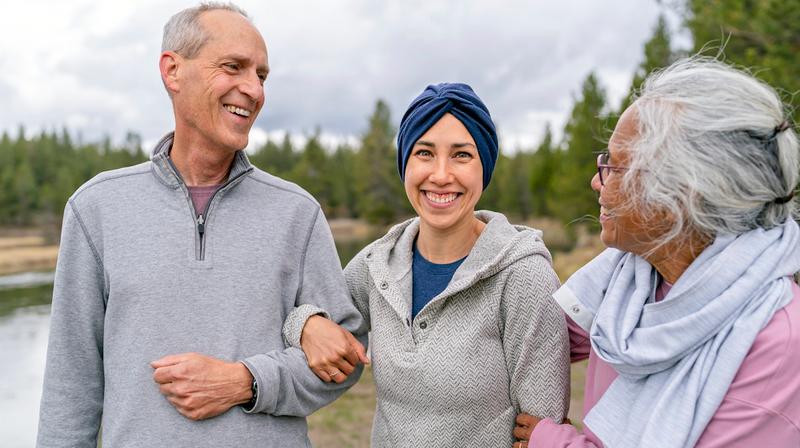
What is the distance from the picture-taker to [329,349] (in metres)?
2.43

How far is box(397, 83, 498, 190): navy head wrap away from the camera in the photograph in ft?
8.16

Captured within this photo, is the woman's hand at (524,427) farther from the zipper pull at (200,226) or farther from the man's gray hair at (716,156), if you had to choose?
the zipper pull at (200,226)

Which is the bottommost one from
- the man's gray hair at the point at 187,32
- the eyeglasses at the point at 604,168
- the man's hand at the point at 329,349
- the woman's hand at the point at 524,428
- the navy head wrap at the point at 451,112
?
the woman's hand at the point at 524,428

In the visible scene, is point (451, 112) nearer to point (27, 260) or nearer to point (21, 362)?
point (21, 362)

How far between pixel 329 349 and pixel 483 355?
1.81ft

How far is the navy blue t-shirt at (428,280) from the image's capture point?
2.62 m

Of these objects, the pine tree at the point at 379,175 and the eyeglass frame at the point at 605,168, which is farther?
the pine tree at the point at 379,175

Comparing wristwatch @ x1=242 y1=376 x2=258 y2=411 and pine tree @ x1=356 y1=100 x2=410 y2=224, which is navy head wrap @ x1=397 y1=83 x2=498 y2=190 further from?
pine tree @ x1=356 y1=100 x2=410 y2=224

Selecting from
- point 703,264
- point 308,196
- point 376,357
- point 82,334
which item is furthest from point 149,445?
point 703,264

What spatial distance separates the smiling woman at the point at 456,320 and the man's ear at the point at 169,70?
860 millimetres

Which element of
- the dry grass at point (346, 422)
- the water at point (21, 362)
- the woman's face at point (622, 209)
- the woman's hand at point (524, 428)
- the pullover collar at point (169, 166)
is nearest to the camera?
the woman's face at point (622, 209)

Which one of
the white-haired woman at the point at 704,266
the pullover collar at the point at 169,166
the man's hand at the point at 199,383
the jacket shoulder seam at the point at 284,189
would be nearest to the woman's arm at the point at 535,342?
the white-haired woman at the point at 704,266

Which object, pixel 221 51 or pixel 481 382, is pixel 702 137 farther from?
pixel 221 51

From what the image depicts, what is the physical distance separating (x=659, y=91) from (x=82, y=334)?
2046mm
